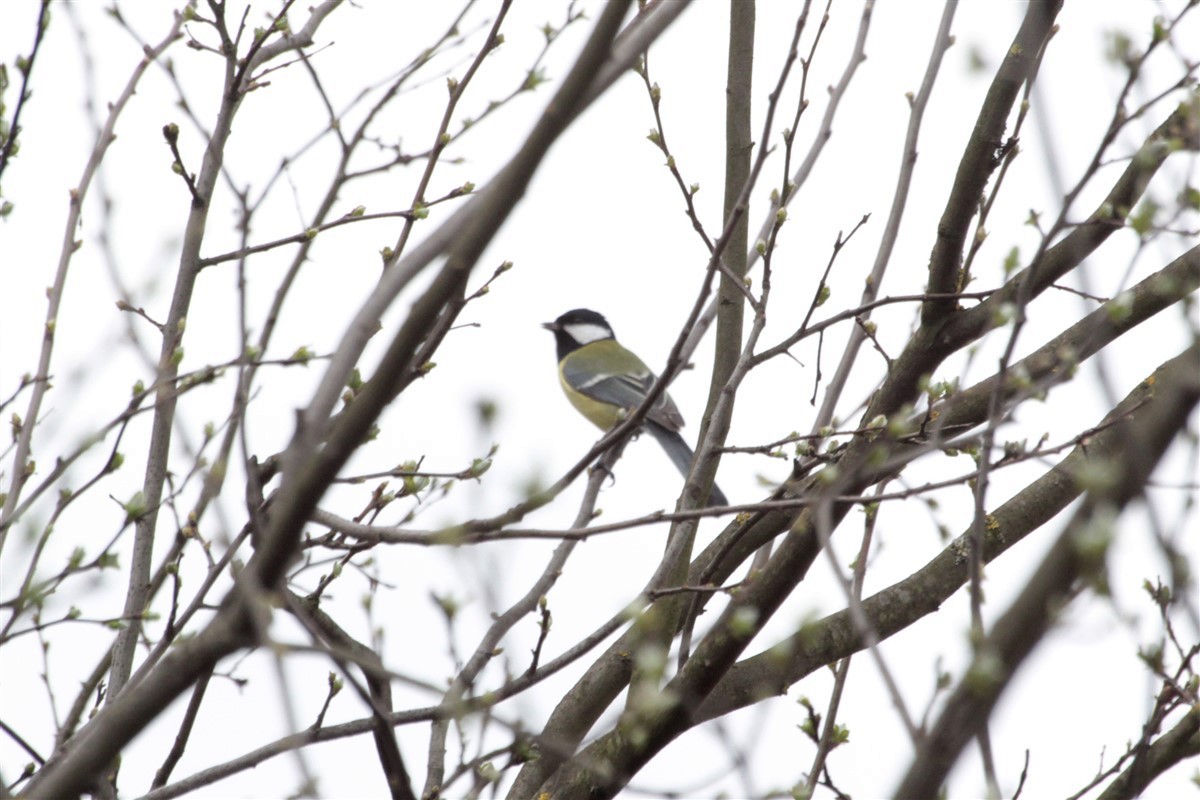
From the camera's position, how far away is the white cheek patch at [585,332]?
922 cm

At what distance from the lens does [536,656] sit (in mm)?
2578

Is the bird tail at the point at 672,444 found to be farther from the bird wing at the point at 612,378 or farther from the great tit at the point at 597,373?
the bird wing at the point at 612,378

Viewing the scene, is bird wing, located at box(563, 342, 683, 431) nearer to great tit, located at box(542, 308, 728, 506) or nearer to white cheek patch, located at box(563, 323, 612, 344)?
great tit, located at box(542, 308, 728, 506)

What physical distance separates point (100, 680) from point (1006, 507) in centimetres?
235

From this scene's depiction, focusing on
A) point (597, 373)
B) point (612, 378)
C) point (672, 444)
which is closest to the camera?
point (672, 444)

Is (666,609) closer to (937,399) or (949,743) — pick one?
(937,399)

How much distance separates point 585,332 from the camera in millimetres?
9344

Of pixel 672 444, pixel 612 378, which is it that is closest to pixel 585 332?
pixel 612 378

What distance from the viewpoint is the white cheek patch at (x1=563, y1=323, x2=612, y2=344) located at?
30.2 ft

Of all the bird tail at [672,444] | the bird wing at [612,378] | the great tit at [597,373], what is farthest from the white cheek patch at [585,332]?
the bird tail at [672,444]

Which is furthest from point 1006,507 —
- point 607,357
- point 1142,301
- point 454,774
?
point 607,357

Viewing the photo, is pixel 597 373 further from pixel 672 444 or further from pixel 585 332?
pixel 672 444

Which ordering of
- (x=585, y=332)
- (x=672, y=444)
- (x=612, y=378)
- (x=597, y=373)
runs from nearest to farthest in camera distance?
(x=672, y=444), (x=612, y=378), (x=597, y=373), (x=585, y=332)

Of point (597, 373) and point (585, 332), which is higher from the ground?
point (585, 332)
